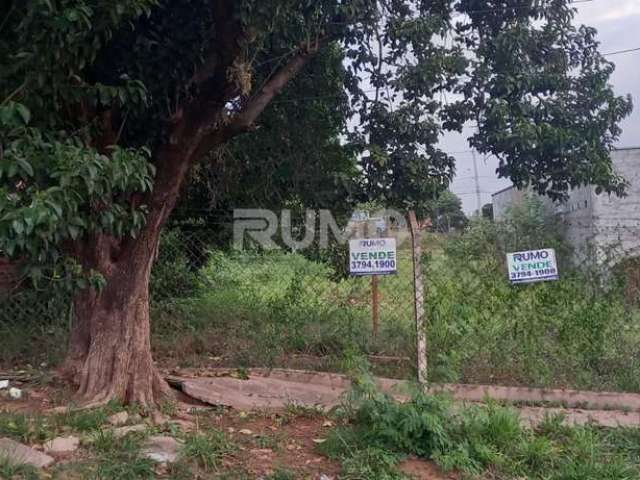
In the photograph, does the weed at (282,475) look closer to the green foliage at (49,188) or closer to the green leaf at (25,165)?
the green foliage at (49,188)

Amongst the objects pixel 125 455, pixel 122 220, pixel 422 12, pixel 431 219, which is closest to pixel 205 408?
pixel 125 455

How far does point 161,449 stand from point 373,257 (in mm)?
2425

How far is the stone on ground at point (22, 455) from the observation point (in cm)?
339

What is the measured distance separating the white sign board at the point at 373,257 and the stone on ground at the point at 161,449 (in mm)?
2215

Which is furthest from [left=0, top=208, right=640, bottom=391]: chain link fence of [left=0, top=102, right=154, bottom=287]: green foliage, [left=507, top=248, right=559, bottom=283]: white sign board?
[left=0, top=102, right=154, bottom=287]: green foliage

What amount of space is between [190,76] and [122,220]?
164cm

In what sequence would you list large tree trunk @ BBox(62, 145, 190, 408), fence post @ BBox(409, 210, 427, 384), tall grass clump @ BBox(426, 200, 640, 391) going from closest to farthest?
large tree trunk @ BBox(62, 145, 190, 408) < fence post @ BBox(409, 210, 427, 384) < tall grass clump @ BBox(426, 200, 640, 391)

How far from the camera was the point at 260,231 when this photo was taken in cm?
684

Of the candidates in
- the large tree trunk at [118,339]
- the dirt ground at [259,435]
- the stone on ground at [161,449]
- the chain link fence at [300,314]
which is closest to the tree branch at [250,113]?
the large tree trunk at [118,339]

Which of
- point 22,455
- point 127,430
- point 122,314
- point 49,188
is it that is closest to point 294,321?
point 122,314

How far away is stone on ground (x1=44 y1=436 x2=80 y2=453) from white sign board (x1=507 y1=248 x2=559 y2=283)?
11.4 ft

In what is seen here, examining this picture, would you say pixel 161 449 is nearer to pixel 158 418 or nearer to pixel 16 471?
pixel 158 418

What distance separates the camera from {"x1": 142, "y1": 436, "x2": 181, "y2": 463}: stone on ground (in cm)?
355

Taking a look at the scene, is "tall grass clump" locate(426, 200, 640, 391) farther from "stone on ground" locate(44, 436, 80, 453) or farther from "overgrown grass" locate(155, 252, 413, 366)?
"stone on ground" locate(44, 436, 80, 453)
